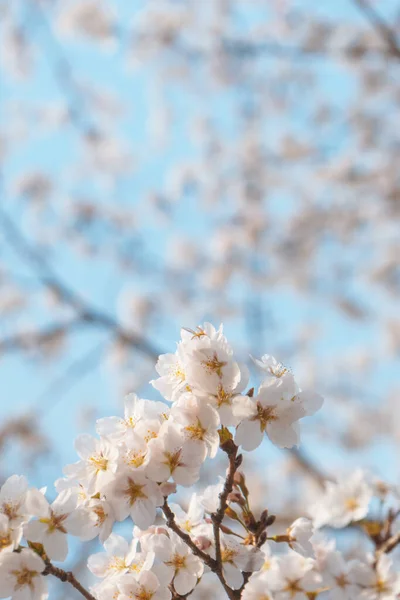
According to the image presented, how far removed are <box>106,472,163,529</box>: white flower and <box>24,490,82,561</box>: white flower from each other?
0.26ft

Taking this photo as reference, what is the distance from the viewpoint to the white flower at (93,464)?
964mm

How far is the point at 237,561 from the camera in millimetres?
1036

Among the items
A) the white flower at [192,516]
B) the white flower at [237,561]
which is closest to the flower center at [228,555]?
the white flower at [237,561]

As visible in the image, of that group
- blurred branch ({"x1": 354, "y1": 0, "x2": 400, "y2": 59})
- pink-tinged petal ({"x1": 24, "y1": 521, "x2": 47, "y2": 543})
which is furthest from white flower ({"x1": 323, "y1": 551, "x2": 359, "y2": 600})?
blurred branch ({"x1": 354, "y1": 0, "x2": 400, "y2": 59})

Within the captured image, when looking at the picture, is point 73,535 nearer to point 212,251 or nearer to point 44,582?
point 44,582

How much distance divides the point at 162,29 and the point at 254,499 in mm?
6898

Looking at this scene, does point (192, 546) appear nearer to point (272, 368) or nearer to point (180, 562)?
point (180, 562)

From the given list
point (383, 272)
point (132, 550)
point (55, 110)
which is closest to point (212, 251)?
point (383, 272)

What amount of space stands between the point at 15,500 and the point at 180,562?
12.2 inches

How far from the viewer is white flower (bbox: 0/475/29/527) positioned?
0.96m

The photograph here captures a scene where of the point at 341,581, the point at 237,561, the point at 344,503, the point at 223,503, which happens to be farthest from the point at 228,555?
the point at 344,503

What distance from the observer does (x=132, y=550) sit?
109cm

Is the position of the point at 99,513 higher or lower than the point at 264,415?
lower

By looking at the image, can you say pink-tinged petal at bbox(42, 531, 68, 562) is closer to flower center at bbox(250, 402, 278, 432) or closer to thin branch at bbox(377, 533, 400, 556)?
flower center at bbox(250, 402, 278, 432)
